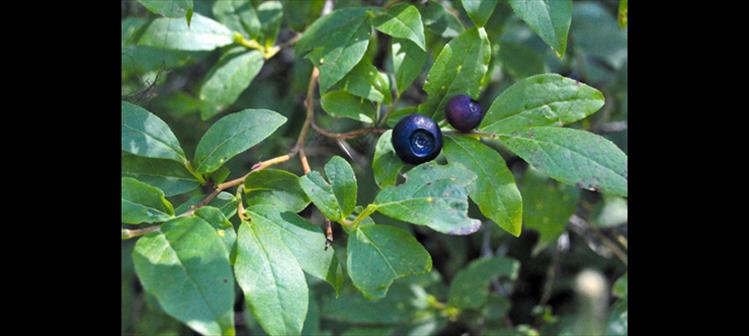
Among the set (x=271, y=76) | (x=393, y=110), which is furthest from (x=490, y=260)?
(x=271, y=76)

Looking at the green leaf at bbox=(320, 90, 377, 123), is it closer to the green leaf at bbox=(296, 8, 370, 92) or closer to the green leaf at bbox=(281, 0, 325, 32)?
the green leaf at bbox=(296, 8, 370, 92)

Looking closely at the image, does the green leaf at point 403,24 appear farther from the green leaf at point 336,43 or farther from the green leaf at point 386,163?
the green leaf at point 386,163

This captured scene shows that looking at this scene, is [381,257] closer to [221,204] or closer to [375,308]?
[221,204]

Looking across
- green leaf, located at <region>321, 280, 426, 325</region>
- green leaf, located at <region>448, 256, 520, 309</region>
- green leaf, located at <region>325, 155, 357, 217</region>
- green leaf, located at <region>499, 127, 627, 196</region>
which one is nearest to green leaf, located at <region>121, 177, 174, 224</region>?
green leaf, located at <region>325, 155, 357, 217</region>

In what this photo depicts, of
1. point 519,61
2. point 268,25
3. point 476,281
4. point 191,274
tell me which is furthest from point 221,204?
point 519,61
